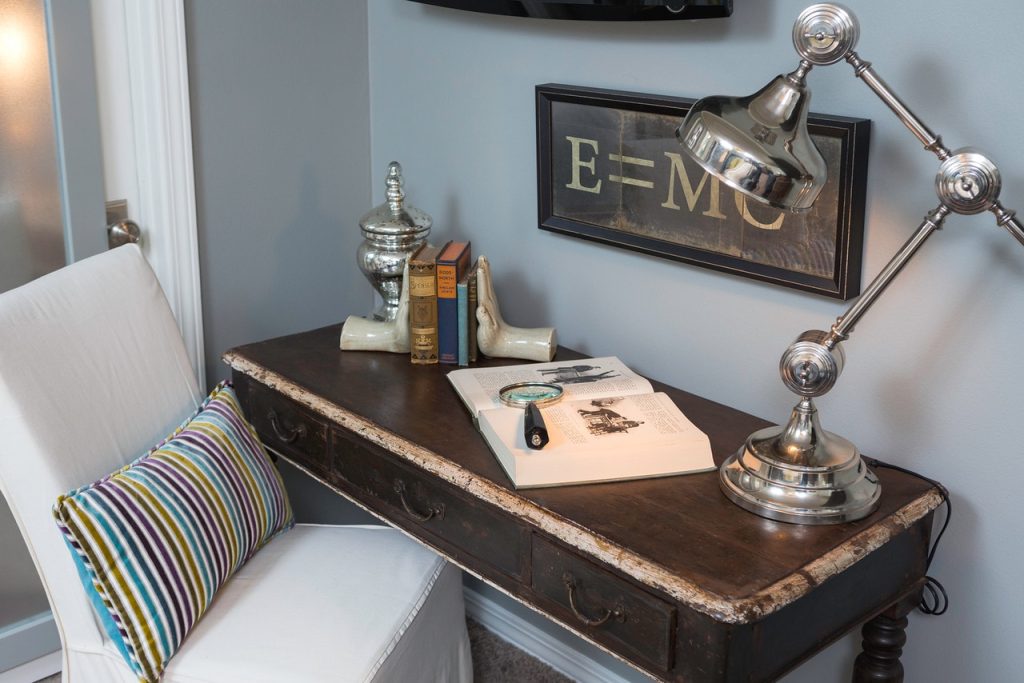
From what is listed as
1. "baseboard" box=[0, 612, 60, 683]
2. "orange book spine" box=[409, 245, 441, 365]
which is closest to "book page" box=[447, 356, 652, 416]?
"orange book spine" box=[409, 245, 441, 365]

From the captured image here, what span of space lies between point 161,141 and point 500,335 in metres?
0.79

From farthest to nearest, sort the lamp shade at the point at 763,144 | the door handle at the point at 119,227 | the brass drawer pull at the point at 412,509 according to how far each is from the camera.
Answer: the door handle at the point at 119,227 < the brass drawer pull at the point at 412,509 < the lamp shade at the point at 763,144

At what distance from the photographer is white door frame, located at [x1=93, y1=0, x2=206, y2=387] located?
204 centimetres

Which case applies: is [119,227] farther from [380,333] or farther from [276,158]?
[380,333]

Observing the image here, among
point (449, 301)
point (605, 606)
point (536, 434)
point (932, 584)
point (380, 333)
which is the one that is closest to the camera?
point (605, 606)

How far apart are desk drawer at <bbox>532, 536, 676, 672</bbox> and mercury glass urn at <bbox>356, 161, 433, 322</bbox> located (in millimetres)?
789

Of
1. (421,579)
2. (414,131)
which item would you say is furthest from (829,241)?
(414,131)

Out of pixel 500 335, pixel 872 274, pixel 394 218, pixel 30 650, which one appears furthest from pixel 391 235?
pixel 30 650

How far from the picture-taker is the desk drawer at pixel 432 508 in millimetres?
1484

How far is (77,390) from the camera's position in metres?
1.63

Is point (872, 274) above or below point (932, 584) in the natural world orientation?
above

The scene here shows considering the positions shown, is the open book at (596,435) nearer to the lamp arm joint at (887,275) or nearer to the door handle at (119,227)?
the lamp arm joint at (887,275)

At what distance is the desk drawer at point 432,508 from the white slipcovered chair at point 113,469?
5.6 inches

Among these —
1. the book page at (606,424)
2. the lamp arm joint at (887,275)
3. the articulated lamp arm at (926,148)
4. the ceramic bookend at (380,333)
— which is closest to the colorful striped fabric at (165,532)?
the ceramic bookend at (380,333)
